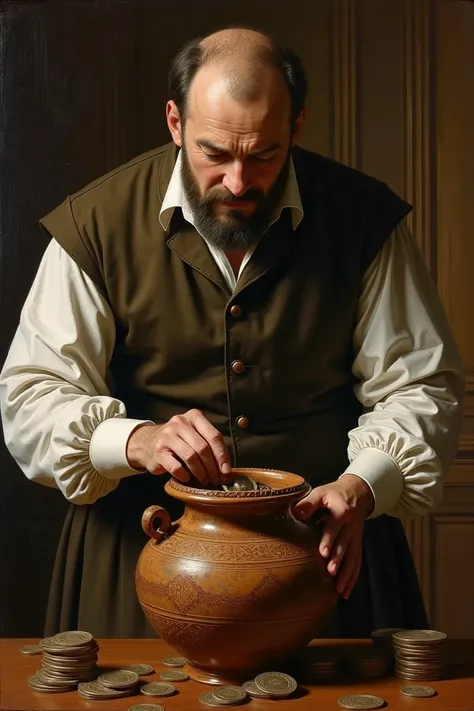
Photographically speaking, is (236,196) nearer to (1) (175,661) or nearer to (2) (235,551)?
(2) (235,551)

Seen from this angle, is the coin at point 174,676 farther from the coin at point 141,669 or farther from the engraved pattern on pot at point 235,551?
the engraved pattern on pot at point 235,551

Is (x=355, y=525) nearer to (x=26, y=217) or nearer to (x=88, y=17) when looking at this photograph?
(x=26, y=217)

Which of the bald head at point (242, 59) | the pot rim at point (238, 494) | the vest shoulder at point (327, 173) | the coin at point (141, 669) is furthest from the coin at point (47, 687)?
the vest shoulder at point (327, 173)

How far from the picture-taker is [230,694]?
2000 mm

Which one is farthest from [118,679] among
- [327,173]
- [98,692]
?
[327,173]

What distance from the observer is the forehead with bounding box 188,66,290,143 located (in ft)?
8.58

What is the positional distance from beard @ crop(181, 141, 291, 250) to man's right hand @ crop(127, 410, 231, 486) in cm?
60

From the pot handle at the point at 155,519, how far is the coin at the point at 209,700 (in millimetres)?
288

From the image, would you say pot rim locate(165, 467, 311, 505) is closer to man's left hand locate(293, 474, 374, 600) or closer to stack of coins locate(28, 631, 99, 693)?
man's left hand locate(293, 474, 374, 600)

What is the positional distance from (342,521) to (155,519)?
38cm

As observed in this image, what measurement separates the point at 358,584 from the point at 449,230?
1237mm

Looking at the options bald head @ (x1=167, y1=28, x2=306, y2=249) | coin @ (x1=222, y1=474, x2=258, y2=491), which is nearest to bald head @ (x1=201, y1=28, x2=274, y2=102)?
bald head @ (x1=167, y1=28, x2=306, y2=249)

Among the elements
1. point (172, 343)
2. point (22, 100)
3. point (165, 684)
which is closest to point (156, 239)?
point (172, 343)

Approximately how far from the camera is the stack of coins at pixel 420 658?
6.98ft
